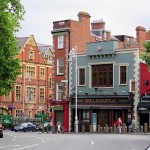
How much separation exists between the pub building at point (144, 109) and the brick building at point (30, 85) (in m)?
33.4

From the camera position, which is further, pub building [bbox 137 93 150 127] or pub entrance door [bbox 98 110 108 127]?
pub entrance door [bbox 98 110 108 127]

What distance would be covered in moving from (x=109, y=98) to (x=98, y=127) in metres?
4.20

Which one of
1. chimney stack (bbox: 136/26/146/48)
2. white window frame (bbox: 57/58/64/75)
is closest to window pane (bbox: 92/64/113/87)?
white window frame (bbox: 57/58/64/75)

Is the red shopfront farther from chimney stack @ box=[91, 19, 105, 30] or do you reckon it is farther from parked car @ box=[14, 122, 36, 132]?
chimney stack @ box=[91, 19, 105, 30]

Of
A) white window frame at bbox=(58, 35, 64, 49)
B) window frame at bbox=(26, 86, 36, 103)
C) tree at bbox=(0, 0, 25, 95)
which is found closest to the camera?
tree at bbox=(0, 0, 25, 95)

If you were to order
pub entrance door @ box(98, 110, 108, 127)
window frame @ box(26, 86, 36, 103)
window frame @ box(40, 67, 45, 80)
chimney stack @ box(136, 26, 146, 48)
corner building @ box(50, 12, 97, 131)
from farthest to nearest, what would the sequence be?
1. window frame @ box(40, 67, 45, 80)
2. window frame @ box(26, 86, 36, 103)
3. chimney stack @ box(136, 26, 146, 48)
4. corner building @ box(50, 12, 97, 131)
5. pub entrance door @ box(98, 110, 108, 127)

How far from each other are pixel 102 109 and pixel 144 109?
247 inches

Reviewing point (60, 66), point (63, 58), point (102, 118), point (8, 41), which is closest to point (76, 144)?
point (8, 41)

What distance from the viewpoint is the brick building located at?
84.4 metres

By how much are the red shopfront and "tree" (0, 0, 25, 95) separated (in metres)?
21.7

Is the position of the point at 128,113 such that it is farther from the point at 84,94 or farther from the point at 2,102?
the point at 2,102

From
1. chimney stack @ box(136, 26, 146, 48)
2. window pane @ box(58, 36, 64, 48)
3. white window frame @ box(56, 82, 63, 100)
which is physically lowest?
white window frame @ box(56, 82, 63, 100)

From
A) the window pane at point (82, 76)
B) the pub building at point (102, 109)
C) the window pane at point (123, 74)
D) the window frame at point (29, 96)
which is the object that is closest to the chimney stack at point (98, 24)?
the window pane at point (82, 76)

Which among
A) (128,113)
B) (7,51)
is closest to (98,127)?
(128,113)
